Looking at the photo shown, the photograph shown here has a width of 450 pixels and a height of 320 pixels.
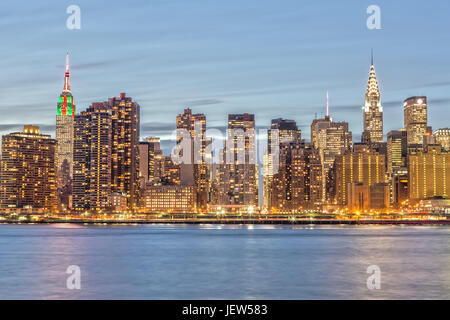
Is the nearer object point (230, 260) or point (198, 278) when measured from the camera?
point (198, 278)

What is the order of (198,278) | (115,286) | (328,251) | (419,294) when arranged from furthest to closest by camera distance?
(328,251), (198,278), (115,286), (419,294)

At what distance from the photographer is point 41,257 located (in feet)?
337

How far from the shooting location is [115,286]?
65.5 m

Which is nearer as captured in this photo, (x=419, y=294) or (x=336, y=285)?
(x=419, y=294)
